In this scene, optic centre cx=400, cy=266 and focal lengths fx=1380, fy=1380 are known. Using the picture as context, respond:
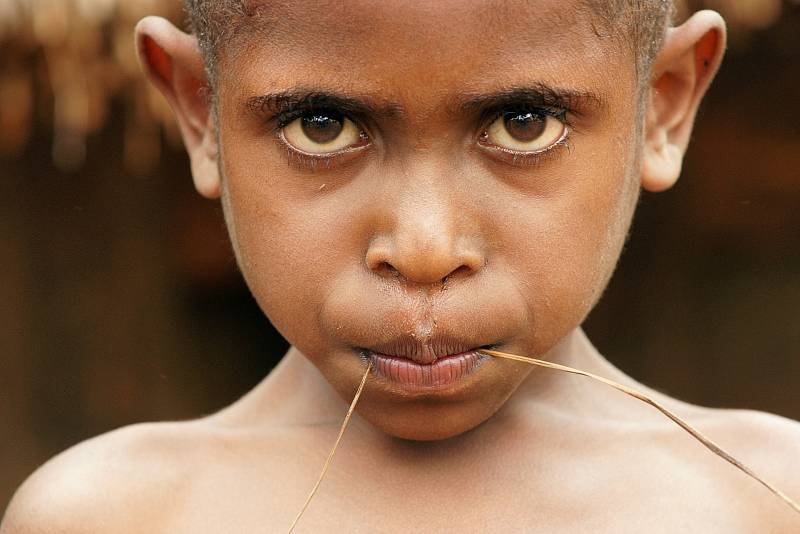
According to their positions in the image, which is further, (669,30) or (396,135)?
(669,30)

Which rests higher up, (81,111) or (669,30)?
(669,30)

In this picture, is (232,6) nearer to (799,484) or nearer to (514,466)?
(514,466)

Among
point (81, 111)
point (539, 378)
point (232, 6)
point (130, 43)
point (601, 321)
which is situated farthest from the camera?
point (601, 321)

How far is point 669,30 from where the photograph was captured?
177 cm

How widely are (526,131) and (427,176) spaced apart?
149mm

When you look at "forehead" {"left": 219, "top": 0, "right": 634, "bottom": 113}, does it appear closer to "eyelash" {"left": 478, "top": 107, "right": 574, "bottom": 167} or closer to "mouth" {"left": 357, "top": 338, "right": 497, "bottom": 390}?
"eyelash" {"left": 478, "top": 107, "right": 574, "bottom": 167}

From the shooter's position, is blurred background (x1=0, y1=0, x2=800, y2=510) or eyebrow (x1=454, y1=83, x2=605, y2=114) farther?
blurred background (x1=0, y1=0, x2=800, y2=510)

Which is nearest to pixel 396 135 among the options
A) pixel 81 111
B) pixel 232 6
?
pixel 232 6

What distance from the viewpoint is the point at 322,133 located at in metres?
1.53

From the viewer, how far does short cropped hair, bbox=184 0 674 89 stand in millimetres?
1533

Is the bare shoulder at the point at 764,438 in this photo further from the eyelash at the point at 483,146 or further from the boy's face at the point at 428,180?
the eyelash at the point at 483,146

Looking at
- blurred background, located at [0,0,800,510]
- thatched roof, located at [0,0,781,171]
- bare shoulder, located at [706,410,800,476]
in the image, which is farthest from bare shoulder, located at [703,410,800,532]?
blurred background, located at [0,0,800,510]

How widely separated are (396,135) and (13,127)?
2.04 m

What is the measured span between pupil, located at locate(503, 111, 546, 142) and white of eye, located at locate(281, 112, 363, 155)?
0.16 m
